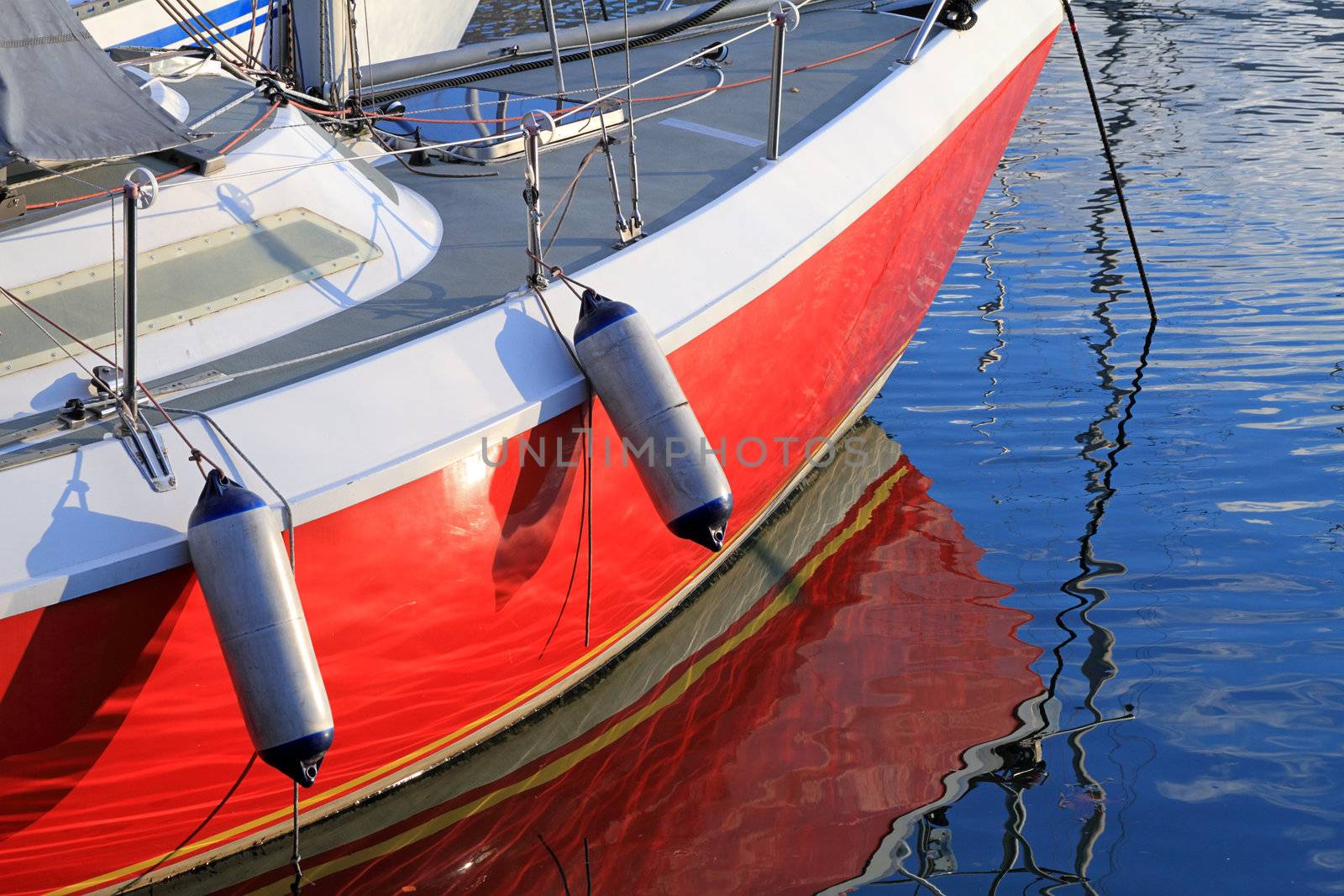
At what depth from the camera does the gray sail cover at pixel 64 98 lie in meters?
2.90

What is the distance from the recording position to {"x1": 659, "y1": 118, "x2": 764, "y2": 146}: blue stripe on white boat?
4.55 metres

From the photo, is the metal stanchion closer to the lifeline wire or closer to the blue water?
the blue water

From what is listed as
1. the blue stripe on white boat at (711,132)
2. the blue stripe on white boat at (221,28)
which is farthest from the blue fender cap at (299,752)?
the blue stripe on white boat at (221,28)

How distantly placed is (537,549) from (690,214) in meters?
1.14

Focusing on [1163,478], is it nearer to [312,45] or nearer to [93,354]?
[312,45]

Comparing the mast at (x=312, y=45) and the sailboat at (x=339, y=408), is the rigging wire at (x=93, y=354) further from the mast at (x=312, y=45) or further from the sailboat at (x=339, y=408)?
the mast at (x=312, y=45)

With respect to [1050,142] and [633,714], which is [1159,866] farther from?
[1050,142]

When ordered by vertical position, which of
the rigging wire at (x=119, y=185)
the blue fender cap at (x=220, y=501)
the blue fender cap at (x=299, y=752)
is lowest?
the blue fender cap at (x=299, y=752)

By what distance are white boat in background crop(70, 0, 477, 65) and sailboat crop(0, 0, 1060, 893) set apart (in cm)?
295

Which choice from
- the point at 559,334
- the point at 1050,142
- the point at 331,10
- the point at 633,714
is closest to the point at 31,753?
the point at 559,334

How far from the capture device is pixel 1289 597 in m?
4.28

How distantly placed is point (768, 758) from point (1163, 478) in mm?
2338

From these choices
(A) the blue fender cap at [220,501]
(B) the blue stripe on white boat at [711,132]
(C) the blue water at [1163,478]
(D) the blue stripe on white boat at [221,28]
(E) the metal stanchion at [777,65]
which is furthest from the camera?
(D) the blue stripe on white boat at [221,28]

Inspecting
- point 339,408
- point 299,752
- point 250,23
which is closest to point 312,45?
point 250,23
